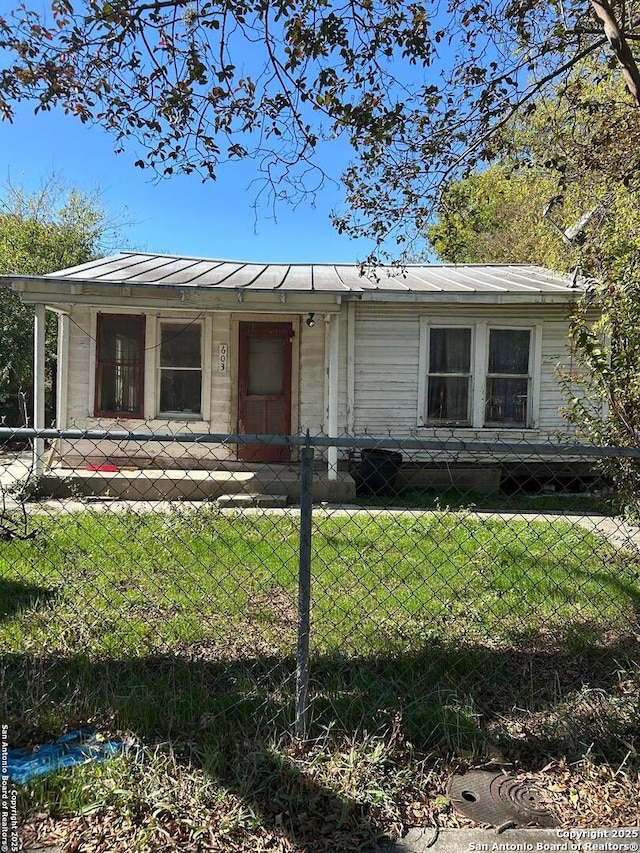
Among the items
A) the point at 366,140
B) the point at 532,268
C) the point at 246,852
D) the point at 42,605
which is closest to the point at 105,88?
the point at 366,140

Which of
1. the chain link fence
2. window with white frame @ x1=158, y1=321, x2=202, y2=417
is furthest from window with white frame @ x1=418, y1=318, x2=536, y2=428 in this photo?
window with white frame @ x1=158, y1=321, x2=202, y2=417

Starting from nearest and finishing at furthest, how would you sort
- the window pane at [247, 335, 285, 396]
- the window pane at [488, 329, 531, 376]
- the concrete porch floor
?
the concrete porch floor
the window pane at [488, 329, 531, 376]
the window pane at [247, 335, 285, 396]

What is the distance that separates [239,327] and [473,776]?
788 centimetres

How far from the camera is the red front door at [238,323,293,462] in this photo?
923cm

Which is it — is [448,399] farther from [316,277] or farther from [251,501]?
[251,501]

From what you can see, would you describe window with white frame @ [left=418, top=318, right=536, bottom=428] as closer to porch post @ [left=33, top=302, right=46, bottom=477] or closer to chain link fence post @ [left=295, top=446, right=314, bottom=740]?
porch post @ [left=33, top=302, right=46, bottom=477]

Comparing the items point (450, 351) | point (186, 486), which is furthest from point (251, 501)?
point (450, 351)

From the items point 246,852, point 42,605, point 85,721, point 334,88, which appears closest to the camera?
point 246,852

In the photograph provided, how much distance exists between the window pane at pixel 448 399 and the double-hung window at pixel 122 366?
16.4 ft

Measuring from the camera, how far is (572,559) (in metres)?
5.10

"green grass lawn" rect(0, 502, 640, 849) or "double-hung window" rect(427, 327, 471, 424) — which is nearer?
"green grass lawn" rect(0, 502, 640, 849)

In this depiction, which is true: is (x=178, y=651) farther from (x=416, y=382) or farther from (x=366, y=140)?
(x=416, y=382)

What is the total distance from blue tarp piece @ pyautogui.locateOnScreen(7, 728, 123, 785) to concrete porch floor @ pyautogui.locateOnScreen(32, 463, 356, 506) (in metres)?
5.04

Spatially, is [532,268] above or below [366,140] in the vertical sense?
above
